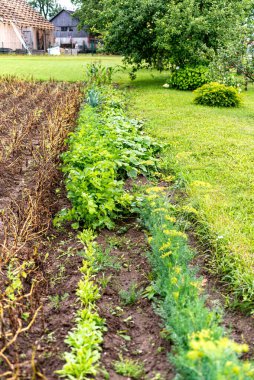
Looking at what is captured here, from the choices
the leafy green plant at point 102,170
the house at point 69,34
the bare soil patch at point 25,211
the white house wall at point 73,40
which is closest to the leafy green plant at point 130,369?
the bare soil patch at point 25,211

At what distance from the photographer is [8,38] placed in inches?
1254

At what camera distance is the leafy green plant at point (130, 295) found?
3.10 metres

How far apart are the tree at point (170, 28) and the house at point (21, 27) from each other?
18.9 meters

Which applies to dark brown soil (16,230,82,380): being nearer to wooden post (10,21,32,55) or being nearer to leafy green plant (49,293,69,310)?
leafy green plant (49,293,69,310)

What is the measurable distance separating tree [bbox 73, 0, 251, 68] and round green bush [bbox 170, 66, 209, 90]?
0.29 metres

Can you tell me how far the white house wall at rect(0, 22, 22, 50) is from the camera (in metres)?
31.0

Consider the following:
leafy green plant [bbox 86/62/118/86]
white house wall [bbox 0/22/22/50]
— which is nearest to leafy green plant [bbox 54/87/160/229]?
leafy green plant [bbox 86/62/118/86]

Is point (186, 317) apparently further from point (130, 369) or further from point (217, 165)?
point (217, 165)

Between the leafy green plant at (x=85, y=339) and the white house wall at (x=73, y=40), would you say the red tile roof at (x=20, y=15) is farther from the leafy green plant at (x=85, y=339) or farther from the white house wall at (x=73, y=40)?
the leafy green plant at (x=85, y=339)

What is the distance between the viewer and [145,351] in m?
2.62

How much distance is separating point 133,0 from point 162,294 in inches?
498

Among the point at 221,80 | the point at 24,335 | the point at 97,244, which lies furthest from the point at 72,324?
the point at 221,80

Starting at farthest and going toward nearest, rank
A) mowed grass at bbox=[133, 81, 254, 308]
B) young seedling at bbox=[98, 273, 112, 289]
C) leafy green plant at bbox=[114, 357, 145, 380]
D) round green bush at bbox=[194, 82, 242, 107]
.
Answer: round green bush at bbox=[194, 82, 242, 107]
mowed grass at bbox=[133, 81, 254, 308]
young seedling at bbox=[98, 273, 112, 289]
leafy green plant at bbox=[114, 357, 145, 380]

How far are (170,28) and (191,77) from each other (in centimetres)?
175
